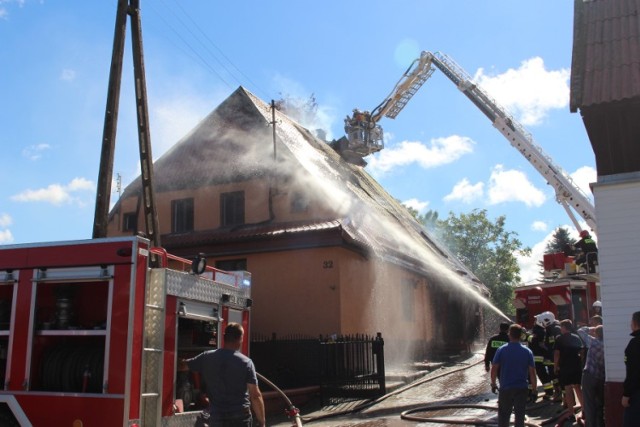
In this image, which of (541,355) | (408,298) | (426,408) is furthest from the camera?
(408,298)

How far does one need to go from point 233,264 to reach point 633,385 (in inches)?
492

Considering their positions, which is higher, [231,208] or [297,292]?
[231,208]

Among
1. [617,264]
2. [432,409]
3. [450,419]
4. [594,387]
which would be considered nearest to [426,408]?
[432,409]

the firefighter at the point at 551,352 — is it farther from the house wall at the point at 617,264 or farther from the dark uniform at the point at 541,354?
the house wall at the point at 617,264

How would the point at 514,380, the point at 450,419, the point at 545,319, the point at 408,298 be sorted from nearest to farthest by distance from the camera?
the point at 514,380
the point at 450,419
the point at 545,319
the point at 408,298

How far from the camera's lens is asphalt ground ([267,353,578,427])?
9.68 meters

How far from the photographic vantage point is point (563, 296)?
13.6 meters

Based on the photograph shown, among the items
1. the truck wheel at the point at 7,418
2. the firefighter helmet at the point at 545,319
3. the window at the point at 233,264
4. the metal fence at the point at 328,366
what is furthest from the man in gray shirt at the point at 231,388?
the window at the point at 233,264

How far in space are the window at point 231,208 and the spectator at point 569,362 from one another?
10545mm

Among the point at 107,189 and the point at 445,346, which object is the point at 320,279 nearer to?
the point at 107,189

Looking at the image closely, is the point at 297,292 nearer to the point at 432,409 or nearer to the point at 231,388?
the point at 432,409

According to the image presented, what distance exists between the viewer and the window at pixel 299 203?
1701 centimetres

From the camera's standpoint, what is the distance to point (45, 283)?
639 cm

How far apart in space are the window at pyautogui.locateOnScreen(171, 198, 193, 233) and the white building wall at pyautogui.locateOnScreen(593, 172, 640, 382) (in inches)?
521
